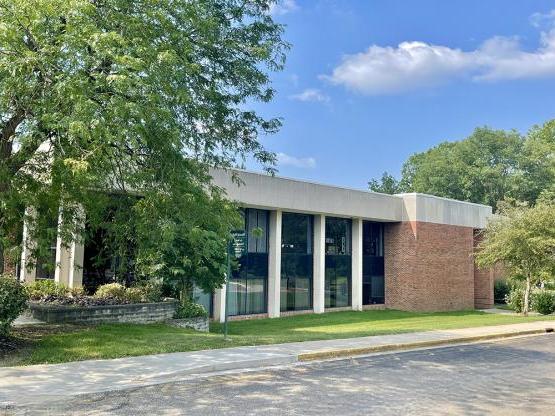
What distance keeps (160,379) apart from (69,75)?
5298 millimetres

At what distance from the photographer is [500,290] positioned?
143 feet

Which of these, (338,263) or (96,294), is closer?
(96,294)

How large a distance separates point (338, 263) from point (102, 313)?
732 inches

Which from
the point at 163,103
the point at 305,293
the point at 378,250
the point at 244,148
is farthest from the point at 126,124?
the point at 378,250

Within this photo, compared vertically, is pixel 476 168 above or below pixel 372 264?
above

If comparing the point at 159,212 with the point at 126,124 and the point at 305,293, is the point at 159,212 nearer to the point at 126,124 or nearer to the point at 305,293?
the point at 126,124

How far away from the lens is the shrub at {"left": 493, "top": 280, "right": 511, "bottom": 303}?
43406mm

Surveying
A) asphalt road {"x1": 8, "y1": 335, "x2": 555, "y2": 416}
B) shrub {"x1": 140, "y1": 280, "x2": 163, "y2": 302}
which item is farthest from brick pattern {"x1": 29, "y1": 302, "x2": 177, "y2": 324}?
asphalt road {"x1": 8, "y1": 335, "x2": 555, "y2": 416}

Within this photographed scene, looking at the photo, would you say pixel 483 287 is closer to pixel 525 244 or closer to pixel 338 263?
pixel 525 244

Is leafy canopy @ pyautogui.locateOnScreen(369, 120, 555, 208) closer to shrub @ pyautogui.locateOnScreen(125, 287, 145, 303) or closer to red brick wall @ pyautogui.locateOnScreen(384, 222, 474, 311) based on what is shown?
red brick wall @ pyautogui.locateOnScreen(384, 222, 474, 311)

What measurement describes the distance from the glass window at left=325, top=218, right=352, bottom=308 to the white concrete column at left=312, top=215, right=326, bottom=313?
96 cm

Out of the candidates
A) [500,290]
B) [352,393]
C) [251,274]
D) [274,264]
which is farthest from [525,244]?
[352,393]

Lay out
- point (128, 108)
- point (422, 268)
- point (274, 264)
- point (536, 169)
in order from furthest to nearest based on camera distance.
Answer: point (536, 169) → point (422, 268) → point (274, 264) → point (128, 108)

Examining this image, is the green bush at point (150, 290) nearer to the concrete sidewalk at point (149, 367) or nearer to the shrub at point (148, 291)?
the shrub at point (148, 291)
